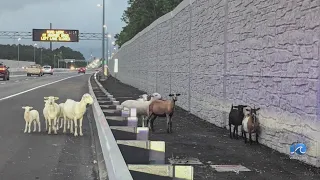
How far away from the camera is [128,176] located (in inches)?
169

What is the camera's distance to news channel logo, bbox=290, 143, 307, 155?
798 cm

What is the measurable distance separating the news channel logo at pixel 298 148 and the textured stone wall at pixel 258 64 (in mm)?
98

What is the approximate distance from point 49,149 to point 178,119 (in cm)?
606

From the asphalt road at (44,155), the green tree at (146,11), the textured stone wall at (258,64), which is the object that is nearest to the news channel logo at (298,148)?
the textured stone wall at (258,64)

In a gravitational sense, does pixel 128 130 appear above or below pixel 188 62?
below

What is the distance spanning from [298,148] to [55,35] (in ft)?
301

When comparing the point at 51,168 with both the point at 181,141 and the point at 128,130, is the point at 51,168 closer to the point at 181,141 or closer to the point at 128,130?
the point at 128,130

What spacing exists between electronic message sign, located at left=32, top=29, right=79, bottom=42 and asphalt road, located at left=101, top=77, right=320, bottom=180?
284ft

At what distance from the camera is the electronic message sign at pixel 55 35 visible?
96.0m

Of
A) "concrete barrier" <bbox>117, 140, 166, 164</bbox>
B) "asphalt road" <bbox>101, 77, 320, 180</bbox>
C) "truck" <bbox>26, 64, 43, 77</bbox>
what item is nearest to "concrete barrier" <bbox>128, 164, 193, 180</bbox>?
"concrete barrier" <bbox>117, 140, 166, 164</bbox>

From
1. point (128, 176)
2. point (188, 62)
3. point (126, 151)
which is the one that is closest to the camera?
point (128, 176)

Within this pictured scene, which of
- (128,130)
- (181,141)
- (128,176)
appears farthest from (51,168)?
(128,176)

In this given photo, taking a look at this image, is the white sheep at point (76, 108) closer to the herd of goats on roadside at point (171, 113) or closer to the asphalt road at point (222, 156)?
the herd of goats on roadside at point (171, 113)

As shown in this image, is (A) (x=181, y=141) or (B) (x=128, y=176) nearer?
(B) (x=128, y=176)
